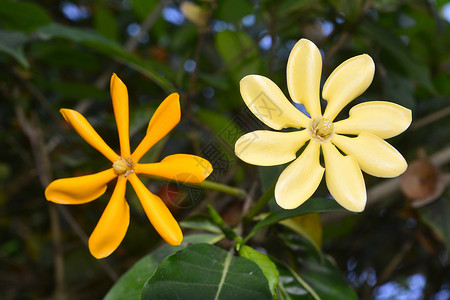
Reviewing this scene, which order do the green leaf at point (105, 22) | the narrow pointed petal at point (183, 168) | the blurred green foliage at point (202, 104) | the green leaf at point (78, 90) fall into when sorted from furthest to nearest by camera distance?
the green leaf at point (105, 22)
the green leaf at point (78, 90)
the blurred green foliage at point (202, 104)
the narrow pointed petal at point (183, 168)

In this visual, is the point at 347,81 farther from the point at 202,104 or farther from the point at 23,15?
the point at 202,104

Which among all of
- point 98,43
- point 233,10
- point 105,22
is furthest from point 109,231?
point 105,22

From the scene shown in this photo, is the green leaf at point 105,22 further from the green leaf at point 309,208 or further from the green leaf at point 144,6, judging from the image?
the green leaf at point 309,208

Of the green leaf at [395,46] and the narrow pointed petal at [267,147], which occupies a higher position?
the green leaf at [395,46]

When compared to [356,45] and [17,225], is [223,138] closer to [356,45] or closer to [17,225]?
[356,45]

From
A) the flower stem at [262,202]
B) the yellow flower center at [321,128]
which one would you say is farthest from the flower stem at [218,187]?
the yellow flower center at [321,128]

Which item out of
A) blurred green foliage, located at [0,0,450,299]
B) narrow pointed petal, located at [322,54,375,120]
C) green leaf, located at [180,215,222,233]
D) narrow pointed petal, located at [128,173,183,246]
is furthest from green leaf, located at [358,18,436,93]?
narrow pointed petal, located at [128,173,183,246]

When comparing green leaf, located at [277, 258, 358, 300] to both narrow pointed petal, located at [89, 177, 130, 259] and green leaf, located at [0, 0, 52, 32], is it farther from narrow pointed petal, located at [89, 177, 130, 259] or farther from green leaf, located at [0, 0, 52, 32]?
green leaf, located at [0, 0, 52, 32]
